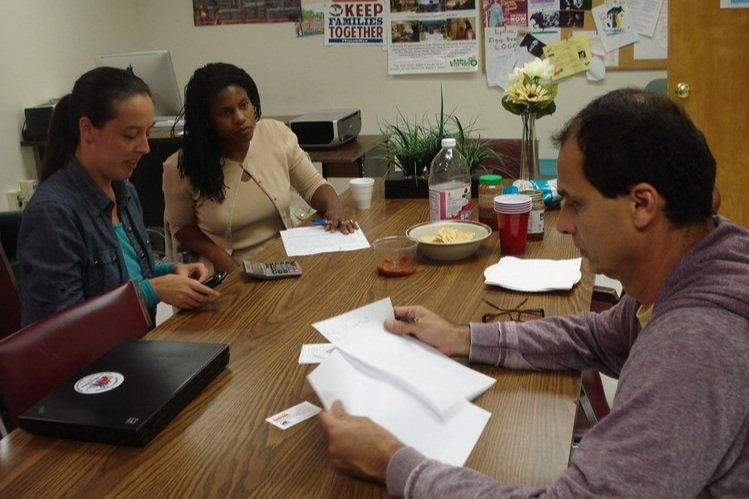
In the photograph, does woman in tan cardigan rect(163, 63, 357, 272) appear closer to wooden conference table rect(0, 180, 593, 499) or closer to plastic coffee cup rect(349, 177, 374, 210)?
plastic coffee cup rect(349, 177, 374, 210)

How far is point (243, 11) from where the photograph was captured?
4.67 m

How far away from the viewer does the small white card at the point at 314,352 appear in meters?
1.33

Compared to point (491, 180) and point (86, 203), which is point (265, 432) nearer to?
point (86, 203)

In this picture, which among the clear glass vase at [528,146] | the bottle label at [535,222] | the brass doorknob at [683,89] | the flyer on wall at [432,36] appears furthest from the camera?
the flyer on wall at [432,36]

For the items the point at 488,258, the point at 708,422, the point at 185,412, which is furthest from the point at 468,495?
the point at 488,258

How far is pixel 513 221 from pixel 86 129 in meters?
1.16

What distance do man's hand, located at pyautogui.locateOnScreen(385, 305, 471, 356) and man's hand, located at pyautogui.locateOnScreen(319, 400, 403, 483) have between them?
12.2 inches

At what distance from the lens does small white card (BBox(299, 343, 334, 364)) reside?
1.33 meters

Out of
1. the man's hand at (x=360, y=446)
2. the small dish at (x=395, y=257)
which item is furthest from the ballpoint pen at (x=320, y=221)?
the man's hand at (x=360, y=446)

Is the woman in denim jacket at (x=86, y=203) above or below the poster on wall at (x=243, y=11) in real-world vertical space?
below

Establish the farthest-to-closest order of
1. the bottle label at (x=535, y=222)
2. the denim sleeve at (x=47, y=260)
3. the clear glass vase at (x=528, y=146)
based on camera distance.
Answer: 1. the clear glass vase at (x=528, y=146)
2. the bottle label at (x=535, y=222)
3. the denim sleeve at (x=47, y=260)

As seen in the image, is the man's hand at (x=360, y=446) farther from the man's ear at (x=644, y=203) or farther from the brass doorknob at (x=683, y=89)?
the brass doorknob at (x=683, y=89)

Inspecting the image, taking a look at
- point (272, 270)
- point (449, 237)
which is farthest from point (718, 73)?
point (272, 270)

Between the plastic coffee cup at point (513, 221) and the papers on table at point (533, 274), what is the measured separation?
0.06 metres
